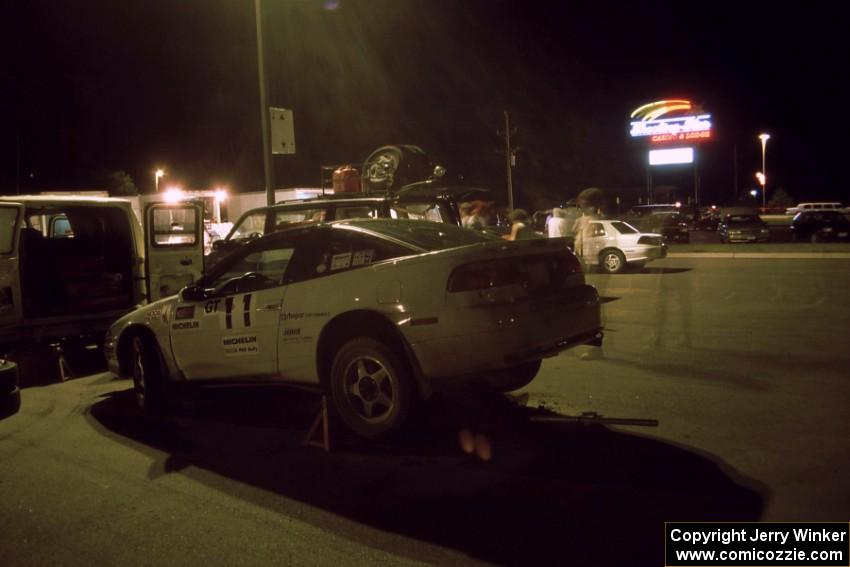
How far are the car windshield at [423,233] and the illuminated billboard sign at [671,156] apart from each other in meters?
62.8

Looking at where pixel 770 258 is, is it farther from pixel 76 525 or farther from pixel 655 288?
pixel 76 525

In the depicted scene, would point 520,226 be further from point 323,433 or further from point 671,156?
point 671,156

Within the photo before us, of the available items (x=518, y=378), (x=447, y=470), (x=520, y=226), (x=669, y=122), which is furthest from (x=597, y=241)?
(x=669, y=122)

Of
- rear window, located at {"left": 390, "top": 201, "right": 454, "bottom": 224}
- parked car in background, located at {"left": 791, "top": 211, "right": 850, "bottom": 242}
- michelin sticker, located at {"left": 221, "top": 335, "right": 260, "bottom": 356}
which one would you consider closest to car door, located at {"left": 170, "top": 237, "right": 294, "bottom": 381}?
michelin sticker, located at {"left": 221, "top": 335, "right": 260, "bottom": 356}

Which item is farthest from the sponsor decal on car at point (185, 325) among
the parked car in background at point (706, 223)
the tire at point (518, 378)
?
the parked car in background at point (706, 223)

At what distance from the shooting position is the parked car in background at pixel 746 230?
29016mm

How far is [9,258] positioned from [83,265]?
1.39 m

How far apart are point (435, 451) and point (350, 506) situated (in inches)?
41.1

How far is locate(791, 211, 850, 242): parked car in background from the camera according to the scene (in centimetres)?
2859

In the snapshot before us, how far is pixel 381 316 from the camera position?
5.25 metres

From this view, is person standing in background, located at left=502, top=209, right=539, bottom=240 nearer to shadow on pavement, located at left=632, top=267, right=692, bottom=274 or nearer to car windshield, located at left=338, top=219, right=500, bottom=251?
car windshield, located at left=338, top=219, right=500, bottom=251

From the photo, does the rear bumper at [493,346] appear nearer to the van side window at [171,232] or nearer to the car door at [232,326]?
the car door at [232,326]

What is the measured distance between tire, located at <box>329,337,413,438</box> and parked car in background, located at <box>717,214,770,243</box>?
26820mm

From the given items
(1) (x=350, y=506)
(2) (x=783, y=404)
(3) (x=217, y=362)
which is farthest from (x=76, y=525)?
(2) (x=783, y=404)
